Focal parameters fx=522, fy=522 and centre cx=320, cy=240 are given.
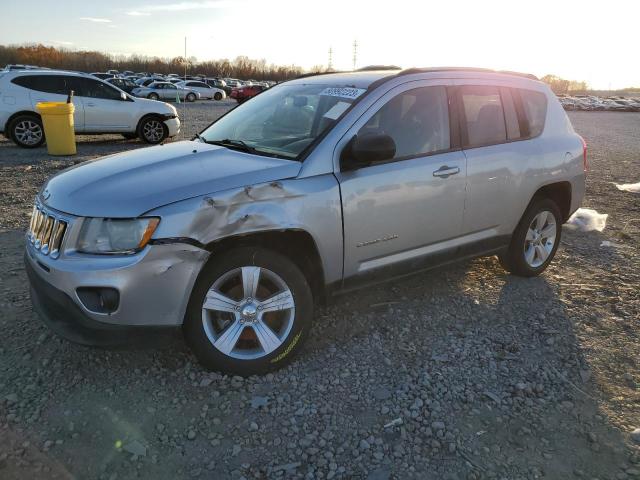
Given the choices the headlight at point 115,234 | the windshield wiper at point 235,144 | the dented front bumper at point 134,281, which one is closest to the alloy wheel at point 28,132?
the windshield wiper at point 235,144

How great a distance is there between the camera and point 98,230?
2787 millimetres

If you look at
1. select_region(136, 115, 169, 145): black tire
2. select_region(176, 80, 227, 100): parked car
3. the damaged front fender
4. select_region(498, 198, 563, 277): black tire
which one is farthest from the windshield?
select_region(176, 80, 227, 100): parked car

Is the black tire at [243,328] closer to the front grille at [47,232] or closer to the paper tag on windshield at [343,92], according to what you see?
the front grille at [47,232]

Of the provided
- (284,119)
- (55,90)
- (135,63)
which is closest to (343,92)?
(284,119)

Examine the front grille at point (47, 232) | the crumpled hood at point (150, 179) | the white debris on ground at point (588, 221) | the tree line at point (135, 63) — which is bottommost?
the white debris on ground at point (588, 221)

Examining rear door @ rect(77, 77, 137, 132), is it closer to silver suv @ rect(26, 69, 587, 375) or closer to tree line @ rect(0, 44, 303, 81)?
silver suv @ rect(26, 69, 587, 375)

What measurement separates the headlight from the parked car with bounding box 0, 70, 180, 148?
10485 mm

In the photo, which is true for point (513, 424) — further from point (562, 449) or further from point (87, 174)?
point (87, 174)

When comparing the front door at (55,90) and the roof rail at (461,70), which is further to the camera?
the front door at (55,90)

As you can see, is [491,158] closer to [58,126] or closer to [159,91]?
[58,126]

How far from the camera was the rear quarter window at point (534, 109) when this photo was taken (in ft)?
15.1

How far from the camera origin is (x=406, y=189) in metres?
3.60

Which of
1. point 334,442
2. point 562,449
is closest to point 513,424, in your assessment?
point 562,449

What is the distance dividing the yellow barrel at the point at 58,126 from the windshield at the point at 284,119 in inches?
297
